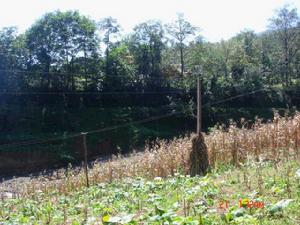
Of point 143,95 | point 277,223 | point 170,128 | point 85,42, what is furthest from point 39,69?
point 277,223

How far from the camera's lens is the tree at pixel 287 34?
48.3 meters

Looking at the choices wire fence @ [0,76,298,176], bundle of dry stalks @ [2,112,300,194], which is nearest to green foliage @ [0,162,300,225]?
bundle of dry stalks @ [2,112,300,194]

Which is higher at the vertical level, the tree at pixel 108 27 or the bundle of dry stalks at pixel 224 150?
the tree at pixel 108 27

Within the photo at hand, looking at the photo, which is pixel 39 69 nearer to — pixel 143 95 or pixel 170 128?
pixel 143 95

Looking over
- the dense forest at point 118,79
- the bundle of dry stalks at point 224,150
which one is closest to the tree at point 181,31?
the dense forest at point 118,79

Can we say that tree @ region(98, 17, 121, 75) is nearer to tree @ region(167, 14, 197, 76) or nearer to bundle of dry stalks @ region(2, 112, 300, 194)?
tree @ region(167, 14, 197, 76)

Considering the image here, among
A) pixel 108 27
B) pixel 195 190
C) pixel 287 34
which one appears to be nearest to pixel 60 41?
pixel 108 27

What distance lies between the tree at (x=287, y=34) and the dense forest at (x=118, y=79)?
0.11 m

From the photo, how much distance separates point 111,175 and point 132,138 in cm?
2377

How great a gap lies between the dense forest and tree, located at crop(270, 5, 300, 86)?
0.36ft

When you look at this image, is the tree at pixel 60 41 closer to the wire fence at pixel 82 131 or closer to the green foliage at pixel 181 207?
the wire fence at pixel 82 131

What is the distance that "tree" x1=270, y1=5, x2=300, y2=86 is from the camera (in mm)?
48312

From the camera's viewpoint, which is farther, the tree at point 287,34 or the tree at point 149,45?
the tree at point 287,34

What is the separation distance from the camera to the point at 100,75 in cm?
4144
